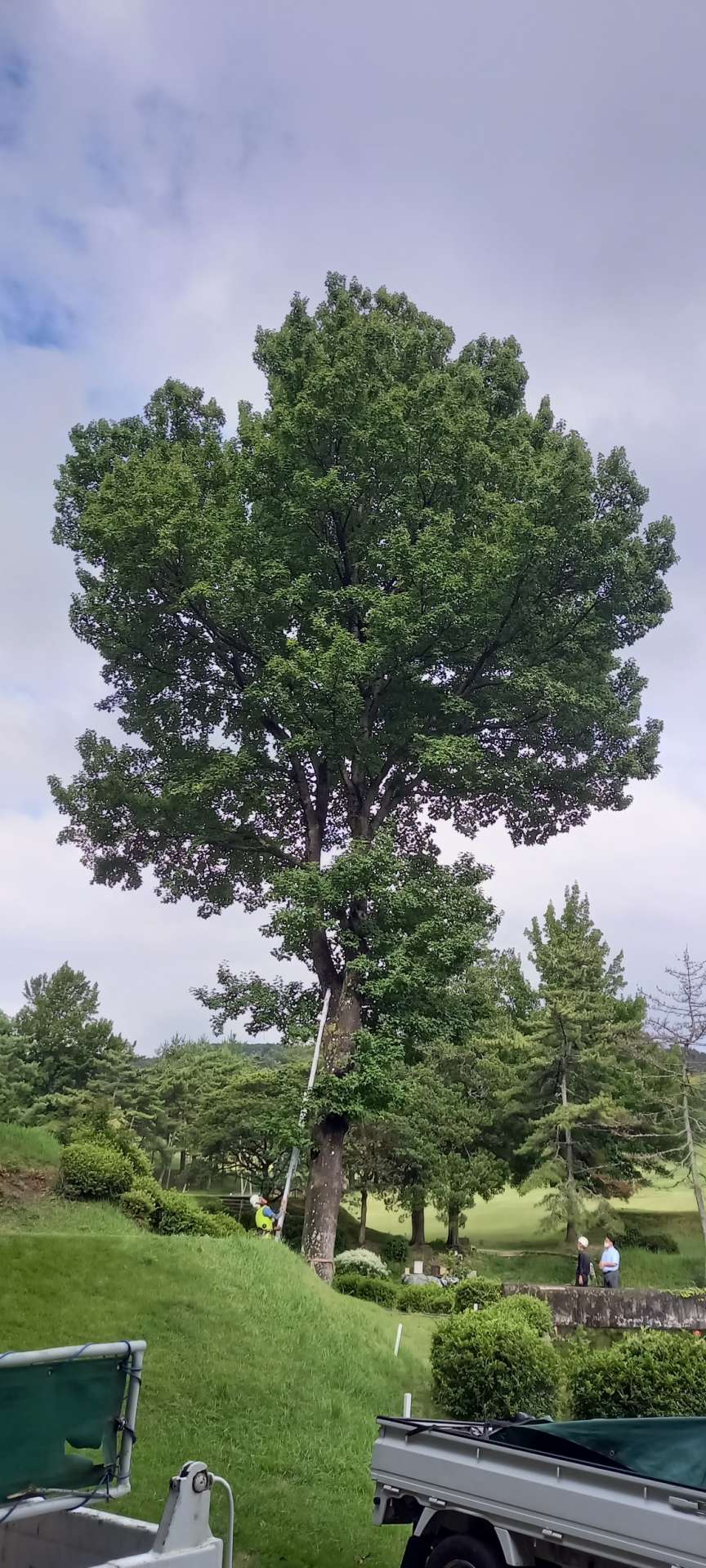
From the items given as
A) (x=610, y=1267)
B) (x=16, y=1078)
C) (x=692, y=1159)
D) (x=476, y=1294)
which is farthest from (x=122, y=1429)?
(x=16, y=1078)

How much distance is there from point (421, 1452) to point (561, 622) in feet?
52.4

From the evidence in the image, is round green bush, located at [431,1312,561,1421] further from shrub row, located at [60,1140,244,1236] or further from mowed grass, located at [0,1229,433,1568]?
shrub row, located at [60,1140,244,1236]

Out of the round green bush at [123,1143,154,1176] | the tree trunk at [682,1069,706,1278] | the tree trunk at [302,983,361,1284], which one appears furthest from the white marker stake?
the tree trunk at [682,1069,706,1278]

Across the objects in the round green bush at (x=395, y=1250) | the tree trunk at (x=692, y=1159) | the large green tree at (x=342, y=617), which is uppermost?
the large green tree at (x=342, y=617)

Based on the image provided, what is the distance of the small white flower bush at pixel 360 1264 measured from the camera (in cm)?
2453

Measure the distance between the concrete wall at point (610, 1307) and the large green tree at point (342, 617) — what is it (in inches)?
166

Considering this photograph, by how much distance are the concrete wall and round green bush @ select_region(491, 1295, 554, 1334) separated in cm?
172

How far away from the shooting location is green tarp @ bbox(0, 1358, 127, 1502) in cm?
377

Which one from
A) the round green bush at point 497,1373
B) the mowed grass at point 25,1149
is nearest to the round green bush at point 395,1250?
the mowed grass at point 25,1149

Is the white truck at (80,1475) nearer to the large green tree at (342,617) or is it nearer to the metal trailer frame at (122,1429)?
the metal trailer frame at (122,1429)

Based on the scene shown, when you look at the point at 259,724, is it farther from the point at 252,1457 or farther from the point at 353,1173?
the point at 353,1173

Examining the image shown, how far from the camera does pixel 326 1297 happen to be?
15320 millimetres

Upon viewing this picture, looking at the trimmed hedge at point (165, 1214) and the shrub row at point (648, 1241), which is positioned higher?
the trimmed hedge at point (165, 1214)

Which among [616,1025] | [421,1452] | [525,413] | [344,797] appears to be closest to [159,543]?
[344,797]
